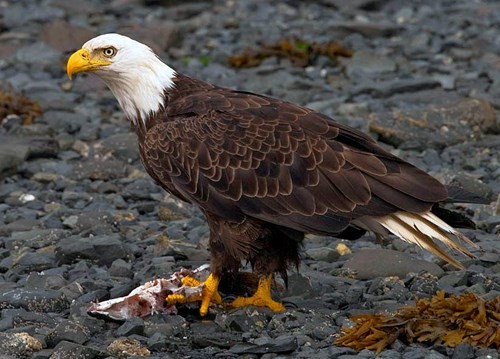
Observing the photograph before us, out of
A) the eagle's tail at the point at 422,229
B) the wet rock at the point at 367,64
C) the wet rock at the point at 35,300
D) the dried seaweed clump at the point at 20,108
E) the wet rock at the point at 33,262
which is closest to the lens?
the eagle's tail at the point at 422,229

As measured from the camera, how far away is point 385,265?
305 inches

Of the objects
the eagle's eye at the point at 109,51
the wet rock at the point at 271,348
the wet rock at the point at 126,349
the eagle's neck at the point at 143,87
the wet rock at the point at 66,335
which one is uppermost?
the eagle's eye at the point at 109,51

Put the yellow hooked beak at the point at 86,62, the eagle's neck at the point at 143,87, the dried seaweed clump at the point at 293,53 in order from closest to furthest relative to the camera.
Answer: the eagle's neck at the point at 143,87, the yellow hooked beak at the point at 86,62, the dried seaweed clump at the point at 293,53

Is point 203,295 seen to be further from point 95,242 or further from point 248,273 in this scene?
point 95,242

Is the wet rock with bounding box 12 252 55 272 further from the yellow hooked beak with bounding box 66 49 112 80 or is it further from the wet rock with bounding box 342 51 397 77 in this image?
the wet rock with bounding box 342 51 397 77

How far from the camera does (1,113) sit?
A: 11836 millimetres

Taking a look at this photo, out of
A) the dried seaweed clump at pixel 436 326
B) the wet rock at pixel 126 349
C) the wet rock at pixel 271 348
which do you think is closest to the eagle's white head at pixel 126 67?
the wet rock at pixel 126 349

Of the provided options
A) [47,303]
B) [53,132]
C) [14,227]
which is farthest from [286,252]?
[53,132]

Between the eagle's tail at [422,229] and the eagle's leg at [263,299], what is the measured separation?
0.66m

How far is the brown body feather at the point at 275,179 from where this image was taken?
688 cm

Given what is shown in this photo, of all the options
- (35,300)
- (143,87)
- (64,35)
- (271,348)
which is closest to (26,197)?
(143,87)

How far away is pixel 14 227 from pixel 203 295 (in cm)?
229

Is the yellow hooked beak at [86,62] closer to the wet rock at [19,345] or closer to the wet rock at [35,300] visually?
the wet rock at [35,300]

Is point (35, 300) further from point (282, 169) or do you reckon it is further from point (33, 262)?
point (282, 169)
